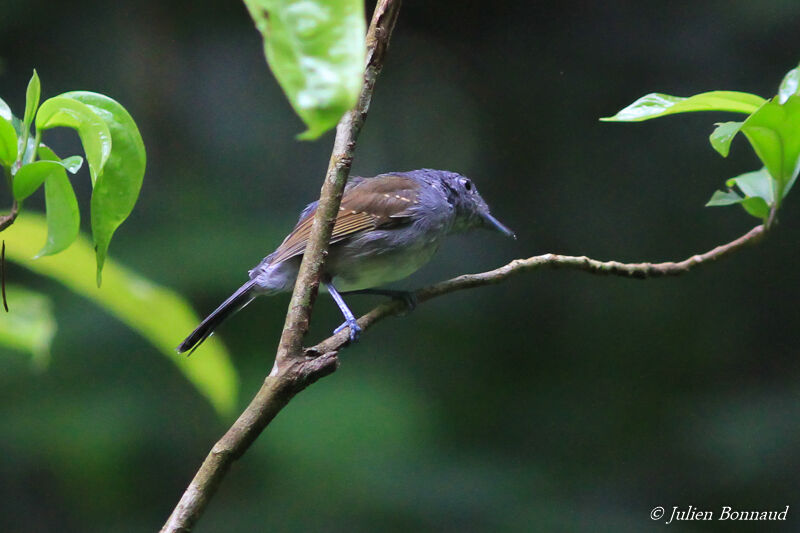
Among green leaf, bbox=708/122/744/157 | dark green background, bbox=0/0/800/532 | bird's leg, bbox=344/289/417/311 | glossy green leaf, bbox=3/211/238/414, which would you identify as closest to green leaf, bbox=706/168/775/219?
green leaf, bbox=708/122/744/157

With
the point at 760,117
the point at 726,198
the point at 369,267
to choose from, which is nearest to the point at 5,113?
the point at 760,117

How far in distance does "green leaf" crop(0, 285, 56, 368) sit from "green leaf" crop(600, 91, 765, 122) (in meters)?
0.82

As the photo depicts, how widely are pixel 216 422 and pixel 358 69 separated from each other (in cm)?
374

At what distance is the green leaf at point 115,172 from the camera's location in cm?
82

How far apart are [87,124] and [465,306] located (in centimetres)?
358

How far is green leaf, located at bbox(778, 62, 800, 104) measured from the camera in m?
1.12

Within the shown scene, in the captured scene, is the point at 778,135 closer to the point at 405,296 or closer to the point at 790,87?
the point at 790,87

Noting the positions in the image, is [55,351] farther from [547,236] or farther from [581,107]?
[581,107]

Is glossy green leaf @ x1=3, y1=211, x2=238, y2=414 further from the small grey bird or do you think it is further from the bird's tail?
the small grey bird

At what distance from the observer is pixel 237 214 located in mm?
4266

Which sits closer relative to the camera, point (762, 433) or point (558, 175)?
point (762, 433)

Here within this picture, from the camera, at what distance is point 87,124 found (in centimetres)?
81

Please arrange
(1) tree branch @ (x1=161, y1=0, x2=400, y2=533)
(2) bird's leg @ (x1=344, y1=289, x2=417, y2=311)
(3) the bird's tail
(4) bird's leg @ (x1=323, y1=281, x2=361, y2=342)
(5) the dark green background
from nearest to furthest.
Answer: (1) tree branch @ (x1=161, y1=0, x2=400, y2=533)
(4) bird's leg @ (x1=323, y1=281, x2=361, y2=342)
(2) bird's leg @ (x1=344, y1=289, x2=417, y2=311)
(3) the bird's tail
(5) the dark green background

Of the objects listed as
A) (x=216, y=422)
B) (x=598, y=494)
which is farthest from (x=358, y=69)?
(x=598, y=494)
